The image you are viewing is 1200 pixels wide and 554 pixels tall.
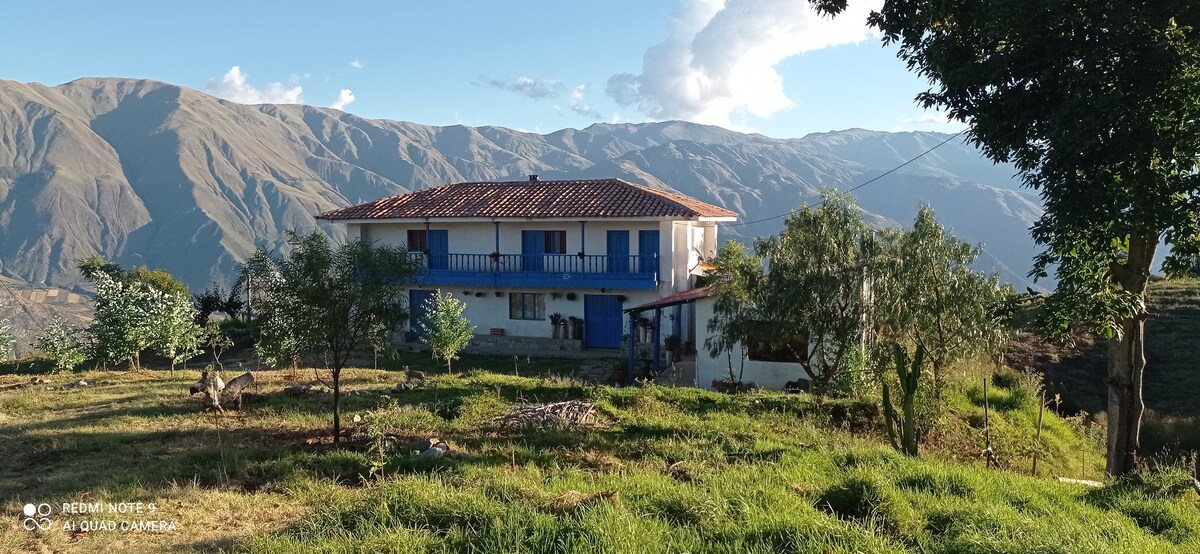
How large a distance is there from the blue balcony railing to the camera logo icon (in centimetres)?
1767

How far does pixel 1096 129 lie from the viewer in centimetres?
847

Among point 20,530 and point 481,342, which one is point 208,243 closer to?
point 481,342

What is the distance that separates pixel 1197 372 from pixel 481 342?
23.9 meters

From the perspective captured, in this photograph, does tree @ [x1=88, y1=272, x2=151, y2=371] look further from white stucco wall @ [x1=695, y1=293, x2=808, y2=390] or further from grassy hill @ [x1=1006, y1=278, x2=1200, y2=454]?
grassy hill @ [x1=1006, y1=278, x2=1200, y2=454]

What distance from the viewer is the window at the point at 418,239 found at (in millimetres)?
29969

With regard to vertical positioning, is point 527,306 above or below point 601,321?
above

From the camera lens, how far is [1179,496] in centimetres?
786

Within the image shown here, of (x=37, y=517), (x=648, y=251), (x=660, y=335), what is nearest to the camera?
(x=37, y=517)

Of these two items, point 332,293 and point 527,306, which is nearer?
point 332,293

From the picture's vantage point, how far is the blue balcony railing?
26.0m

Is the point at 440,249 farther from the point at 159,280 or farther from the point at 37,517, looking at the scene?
the point at 37,517

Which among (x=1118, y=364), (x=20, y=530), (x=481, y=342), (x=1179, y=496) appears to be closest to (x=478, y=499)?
(x=20, y=530)

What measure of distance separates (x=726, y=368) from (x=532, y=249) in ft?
37.7

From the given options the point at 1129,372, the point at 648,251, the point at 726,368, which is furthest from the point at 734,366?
the point at 1129,372
